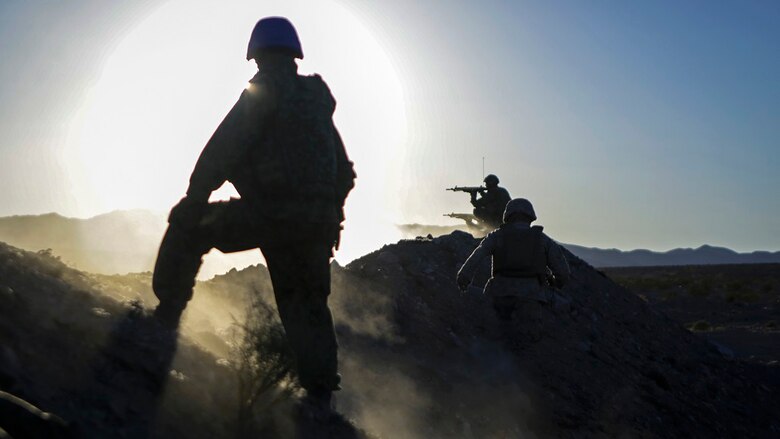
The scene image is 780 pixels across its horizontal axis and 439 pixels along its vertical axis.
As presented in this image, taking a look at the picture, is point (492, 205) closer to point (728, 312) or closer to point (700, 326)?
point (700, 326)

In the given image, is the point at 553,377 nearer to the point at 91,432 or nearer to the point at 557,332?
the point at 557,332

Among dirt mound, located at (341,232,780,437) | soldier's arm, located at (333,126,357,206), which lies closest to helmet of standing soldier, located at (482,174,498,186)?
dirt mound, located at (341,232,780,437)

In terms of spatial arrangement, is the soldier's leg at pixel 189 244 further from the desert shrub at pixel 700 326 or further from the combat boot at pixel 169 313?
the desert shrub at pixel 700 326

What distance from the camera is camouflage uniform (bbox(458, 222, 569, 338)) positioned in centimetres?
999

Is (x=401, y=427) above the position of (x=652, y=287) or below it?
below

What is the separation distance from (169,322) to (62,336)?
102 centimetres

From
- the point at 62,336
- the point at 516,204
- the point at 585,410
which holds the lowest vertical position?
the point at 585,410

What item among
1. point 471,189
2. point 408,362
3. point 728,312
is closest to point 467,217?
point 471,189

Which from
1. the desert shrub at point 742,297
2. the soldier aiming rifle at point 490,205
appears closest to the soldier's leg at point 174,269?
the soldier aiming rifle at point 490,205

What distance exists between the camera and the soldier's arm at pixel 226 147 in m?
5.71

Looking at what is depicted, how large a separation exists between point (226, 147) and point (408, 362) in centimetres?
438

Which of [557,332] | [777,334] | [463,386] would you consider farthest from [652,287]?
[463,386]

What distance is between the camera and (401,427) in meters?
6.96

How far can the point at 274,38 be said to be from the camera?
5.94m
